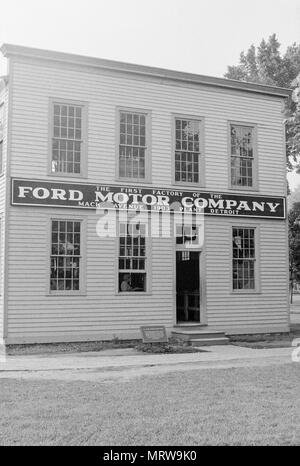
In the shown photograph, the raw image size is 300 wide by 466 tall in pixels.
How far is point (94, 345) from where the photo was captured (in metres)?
16.3

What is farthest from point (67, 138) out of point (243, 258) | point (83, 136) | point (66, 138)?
point (243, 258)

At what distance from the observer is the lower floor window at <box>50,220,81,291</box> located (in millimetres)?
16594

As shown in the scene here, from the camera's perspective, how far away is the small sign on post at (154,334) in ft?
53.9

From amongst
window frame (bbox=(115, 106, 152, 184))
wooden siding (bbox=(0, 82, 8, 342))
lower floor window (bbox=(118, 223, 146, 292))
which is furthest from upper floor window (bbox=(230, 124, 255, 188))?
wooden siding (bbox=(0, 82, 8, 342))

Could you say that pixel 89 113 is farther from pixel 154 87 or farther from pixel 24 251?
pixel 24 251

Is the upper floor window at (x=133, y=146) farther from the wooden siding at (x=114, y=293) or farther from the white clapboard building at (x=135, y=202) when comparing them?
the wooden siding at (x=114, y=293)

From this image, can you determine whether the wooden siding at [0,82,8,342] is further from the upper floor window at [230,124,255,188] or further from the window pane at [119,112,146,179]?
the upper floor window at [230,124,255,188]

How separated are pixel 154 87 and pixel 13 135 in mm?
4726

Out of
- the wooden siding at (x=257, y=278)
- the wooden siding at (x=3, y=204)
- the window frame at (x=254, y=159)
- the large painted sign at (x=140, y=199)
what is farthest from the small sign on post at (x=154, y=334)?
the window frame at (x=254, y=159)

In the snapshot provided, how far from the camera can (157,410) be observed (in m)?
8.21

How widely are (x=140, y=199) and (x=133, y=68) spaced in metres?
3.96

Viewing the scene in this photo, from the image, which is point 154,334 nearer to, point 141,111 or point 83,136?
point 83,136
